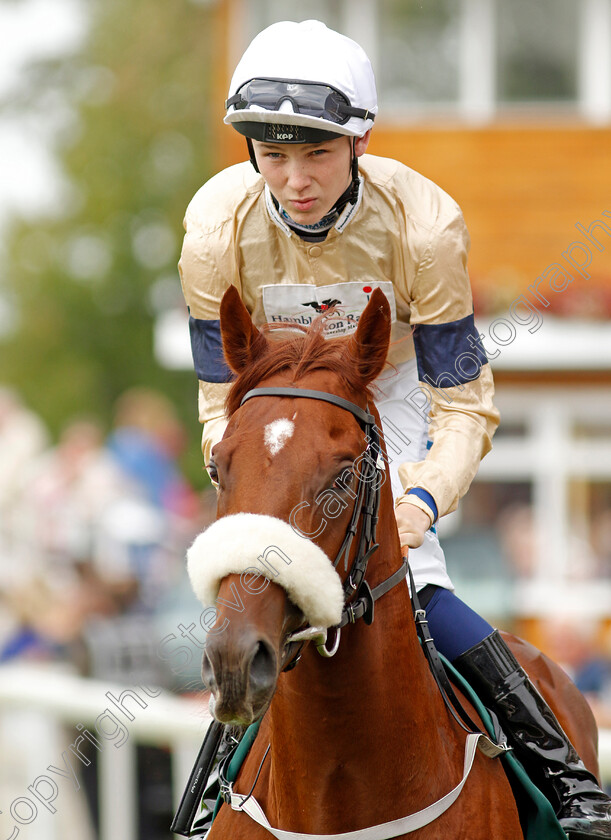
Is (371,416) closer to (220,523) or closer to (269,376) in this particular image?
(269,376)

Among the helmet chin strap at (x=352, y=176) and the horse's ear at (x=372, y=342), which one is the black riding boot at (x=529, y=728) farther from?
the helmet chin strap at (x=352, y=176)

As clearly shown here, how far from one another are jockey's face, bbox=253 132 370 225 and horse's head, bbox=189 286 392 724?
0.52 meters

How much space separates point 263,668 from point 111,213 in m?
29.2

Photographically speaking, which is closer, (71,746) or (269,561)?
(269,561)

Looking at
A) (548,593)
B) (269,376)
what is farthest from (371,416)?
(548,593)

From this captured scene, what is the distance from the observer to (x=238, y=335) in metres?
2.98

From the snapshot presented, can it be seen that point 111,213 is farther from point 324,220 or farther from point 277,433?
point 277,433

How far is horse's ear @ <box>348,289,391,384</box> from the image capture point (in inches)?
114

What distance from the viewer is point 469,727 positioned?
10.8 ft

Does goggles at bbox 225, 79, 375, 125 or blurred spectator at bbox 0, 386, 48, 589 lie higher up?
goggles at bbox 225, 79, 375, 125

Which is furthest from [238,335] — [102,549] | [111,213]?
[111,213]

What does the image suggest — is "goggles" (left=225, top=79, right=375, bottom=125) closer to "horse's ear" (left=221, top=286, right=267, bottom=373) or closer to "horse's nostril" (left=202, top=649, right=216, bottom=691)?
"horse's ear" (left=221, top=286, right=267, bottom=373)

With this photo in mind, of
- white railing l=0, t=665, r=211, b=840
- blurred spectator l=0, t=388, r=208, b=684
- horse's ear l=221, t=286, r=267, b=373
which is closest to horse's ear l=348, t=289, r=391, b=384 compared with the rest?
horse's ear l=221, t=286, r=267, b=373

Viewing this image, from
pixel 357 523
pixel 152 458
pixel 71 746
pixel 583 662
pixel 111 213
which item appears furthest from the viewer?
pixel 111 213
